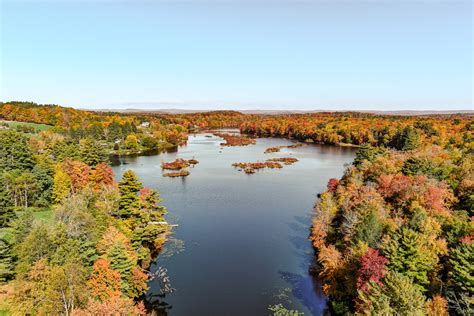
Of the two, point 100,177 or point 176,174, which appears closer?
point 100,177

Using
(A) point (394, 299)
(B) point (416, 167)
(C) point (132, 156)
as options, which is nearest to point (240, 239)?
(A) point (394, 299)

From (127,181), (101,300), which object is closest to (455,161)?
(127,181)

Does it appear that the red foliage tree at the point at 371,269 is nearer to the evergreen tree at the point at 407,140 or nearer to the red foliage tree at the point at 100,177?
the red foliage tree at the point at 100,177

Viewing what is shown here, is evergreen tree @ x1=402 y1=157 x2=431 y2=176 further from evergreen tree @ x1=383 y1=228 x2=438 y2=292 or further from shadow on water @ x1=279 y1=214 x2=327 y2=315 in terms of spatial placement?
evergreen tree @ x1=383 y1=228 x2=438 y2=292

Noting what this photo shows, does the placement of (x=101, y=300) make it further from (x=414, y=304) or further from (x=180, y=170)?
(x=180, y=170)

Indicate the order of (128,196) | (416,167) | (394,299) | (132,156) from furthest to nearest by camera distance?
1. (132,156)
2. (416,167)
3. (128,196)
4. (394,299)

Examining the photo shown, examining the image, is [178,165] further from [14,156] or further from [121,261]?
[121,261]

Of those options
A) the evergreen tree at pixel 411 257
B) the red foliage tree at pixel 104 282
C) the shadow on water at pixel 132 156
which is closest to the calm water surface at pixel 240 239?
the red foliage tree at pixel 104 282

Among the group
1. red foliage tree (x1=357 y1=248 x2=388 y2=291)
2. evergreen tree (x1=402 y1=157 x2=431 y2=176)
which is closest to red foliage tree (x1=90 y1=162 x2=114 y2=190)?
red foliage tree (x1=357 y1=248 x2=388 y2=291)
